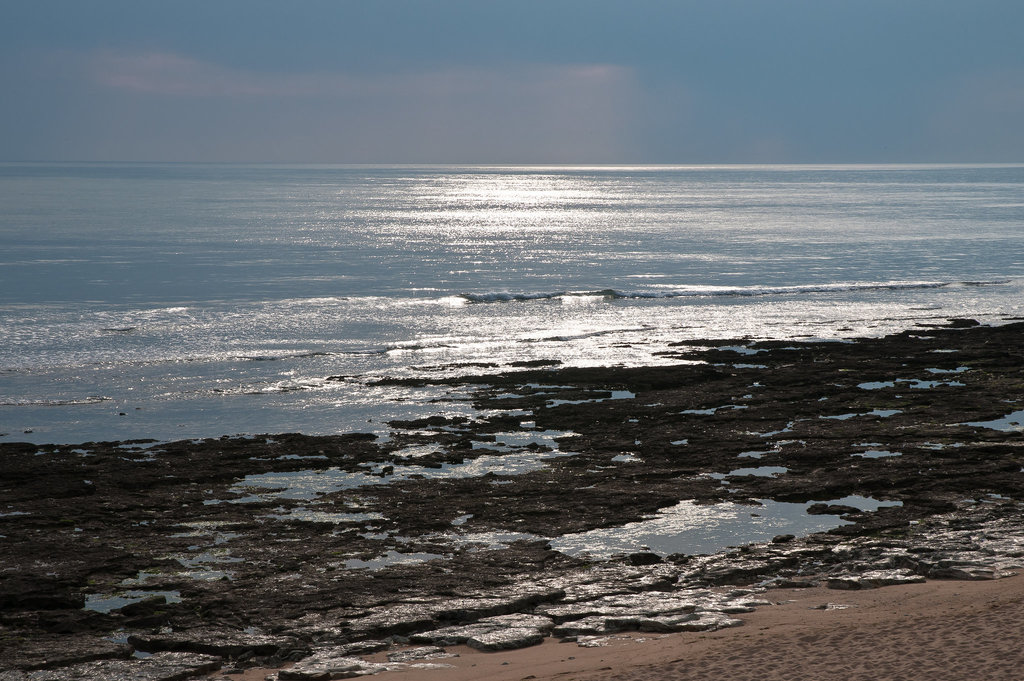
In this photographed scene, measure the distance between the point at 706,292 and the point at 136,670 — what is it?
26983 millimetres

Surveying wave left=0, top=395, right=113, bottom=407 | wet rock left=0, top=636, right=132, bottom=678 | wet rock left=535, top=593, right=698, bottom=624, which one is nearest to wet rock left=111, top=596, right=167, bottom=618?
wet rock left=0, top=636, right=132, bottom=678

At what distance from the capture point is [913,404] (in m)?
15.8

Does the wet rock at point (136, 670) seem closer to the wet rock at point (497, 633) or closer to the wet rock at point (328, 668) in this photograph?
the wet rock at point (328, 668)

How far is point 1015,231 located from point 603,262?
3089 cm

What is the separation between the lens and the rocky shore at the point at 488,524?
7.85 m

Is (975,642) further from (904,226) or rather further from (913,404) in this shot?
(904,226)

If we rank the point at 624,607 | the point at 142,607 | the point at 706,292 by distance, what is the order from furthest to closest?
the point at 706,292 → the point at 142,607 → the point at 624,607

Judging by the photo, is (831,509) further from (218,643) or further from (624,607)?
(218,643)

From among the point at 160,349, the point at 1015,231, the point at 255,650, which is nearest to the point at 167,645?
the point at 255,650

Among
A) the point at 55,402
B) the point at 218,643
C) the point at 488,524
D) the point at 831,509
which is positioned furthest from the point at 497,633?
the point at 55,402

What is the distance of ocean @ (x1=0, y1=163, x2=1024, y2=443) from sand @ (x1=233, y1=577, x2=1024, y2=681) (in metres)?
7.98

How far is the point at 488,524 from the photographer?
1045cm

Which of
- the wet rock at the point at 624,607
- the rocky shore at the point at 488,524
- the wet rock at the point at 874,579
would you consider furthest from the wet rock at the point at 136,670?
the wet rock at the point at 874,579

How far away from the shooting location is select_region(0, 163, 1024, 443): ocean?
17.2 m
